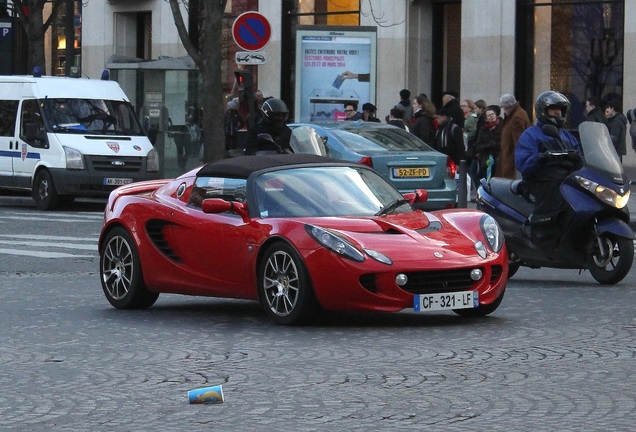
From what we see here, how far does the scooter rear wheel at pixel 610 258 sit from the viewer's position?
13.7 meters

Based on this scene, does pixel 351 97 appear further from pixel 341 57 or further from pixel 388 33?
pixel 388 33

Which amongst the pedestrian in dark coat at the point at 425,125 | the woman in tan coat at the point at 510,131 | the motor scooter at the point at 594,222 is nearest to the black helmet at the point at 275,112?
the motor scooter at the point at 594,222

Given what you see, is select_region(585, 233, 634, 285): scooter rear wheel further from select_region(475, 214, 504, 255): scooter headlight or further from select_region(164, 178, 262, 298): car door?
select_region(164, 178, 262, 298): car door

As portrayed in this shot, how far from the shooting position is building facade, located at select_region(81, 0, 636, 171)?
99.5 ft

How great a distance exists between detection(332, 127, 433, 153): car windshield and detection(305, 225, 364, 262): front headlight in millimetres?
10861

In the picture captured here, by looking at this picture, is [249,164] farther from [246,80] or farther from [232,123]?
[232,123]

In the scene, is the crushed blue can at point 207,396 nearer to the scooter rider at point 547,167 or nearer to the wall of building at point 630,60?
the scooter rider at point 547,167

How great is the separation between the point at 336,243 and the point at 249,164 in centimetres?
152

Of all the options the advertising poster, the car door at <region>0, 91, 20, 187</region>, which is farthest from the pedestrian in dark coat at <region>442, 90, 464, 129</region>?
the car door at <region>0, 91, 20, 187</region>

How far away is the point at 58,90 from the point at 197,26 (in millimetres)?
13579

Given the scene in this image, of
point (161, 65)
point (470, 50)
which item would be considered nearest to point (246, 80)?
point (161, 65)

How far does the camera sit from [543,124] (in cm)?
1450

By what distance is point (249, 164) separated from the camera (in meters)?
11.9

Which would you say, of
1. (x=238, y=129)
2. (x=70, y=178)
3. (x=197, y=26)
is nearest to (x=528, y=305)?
(x=70, y=178)
